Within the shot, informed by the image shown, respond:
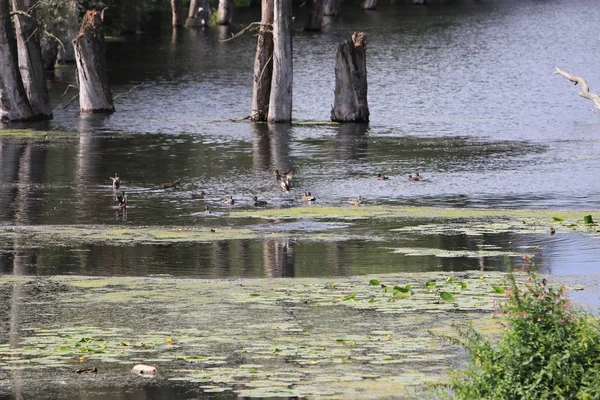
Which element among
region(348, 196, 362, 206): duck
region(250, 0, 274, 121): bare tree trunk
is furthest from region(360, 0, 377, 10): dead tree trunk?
region(348, 196, 362, 206): duck

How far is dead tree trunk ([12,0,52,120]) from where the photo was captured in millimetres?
40156

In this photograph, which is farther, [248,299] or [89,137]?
[89,137]

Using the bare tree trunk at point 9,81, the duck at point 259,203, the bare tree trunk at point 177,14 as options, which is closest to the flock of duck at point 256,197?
the duck at point 259,203

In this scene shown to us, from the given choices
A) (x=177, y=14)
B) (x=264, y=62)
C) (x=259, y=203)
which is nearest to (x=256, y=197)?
(x=259, y=203)

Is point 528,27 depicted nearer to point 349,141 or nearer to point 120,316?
point 349,141

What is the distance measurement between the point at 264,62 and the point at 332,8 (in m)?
60.4

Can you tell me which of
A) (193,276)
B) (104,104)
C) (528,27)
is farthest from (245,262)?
(528,27)

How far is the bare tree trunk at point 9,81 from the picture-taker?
39219mm

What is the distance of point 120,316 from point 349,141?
22163mm

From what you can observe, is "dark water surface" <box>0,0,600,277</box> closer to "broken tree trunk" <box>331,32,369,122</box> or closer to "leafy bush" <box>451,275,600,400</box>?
"broken tree trunk" <box>331,32,369,122</box>

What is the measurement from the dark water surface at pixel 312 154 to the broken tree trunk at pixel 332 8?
2693cm

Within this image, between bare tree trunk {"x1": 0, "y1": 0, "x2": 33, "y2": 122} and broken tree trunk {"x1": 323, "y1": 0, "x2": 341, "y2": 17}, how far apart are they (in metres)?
57.2

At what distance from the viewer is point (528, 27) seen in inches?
3371

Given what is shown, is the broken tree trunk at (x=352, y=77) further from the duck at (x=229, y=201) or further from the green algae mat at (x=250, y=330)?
the green algae mat at (x=250, y=330)
